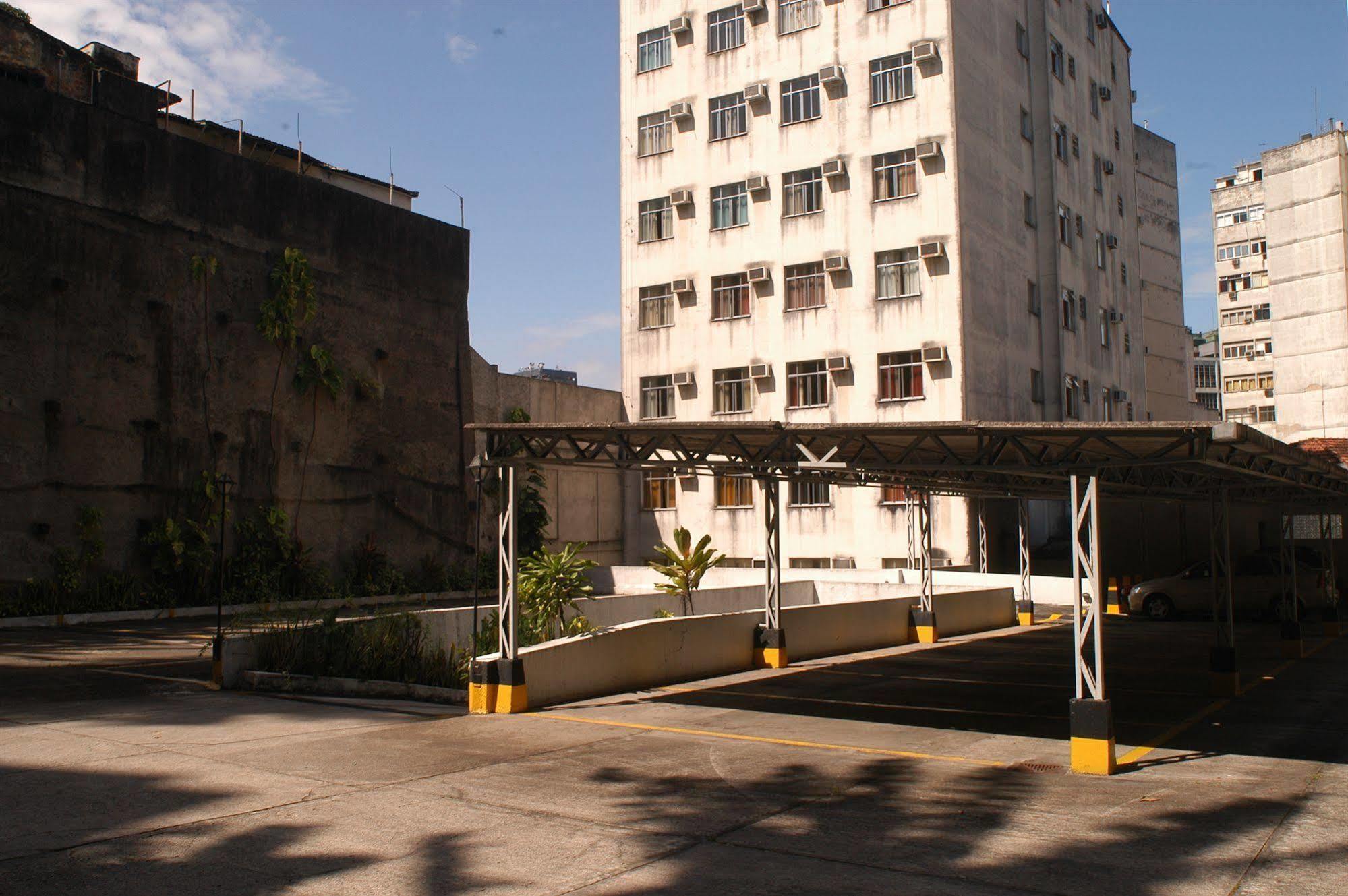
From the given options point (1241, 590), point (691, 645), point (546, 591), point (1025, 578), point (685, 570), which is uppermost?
point (685, 570)

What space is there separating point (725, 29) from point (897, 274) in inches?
470

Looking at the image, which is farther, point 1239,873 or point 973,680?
point 973,680

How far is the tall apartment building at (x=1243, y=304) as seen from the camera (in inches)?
3260

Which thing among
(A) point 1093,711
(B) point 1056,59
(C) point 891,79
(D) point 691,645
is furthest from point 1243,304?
(A) point 1093,711

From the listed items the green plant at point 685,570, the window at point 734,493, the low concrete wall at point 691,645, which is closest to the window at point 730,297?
the window at point 734,493

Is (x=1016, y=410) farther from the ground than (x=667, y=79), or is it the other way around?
(x=667, y=79)

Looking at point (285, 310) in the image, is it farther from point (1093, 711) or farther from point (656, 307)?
point (1093, 711)

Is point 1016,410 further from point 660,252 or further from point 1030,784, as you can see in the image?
point 1030,784

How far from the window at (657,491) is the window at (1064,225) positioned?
1659cm

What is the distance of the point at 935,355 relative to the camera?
34.8 metres

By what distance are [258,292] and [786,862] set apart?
89.3 ft

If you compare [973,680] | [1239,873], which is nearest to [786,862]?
[1239,873]

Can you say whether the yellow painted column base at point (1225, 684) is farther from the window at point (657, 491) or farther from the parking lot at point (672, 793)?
the window at point (657, 491)

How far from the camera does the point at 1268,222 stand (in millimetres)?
54094
